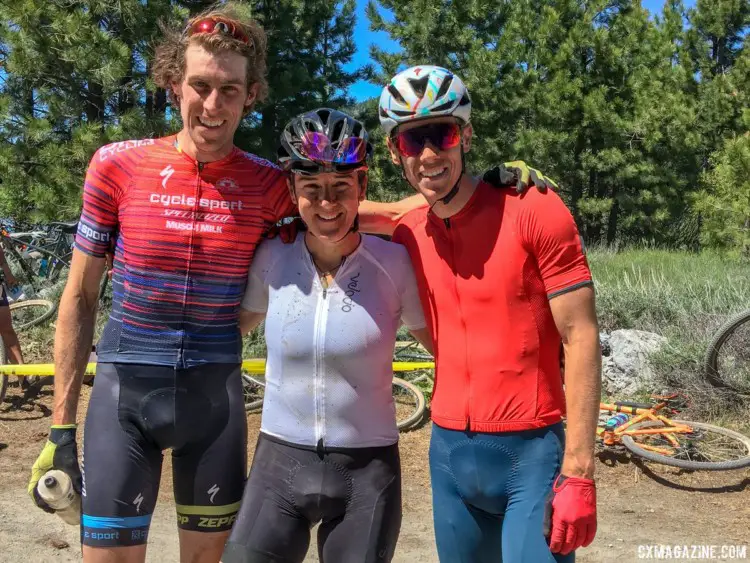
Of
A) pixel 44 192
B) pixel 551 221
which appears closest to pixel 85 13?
pixel 44 192

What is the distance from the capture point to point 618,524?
477 centimetres

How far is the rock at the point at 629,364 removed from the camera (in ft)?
23.3

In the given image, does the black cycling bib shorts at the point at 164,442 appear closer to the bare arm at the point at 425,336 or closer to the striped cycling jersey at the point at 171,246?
the striped cycling jersey at the point at 171,246

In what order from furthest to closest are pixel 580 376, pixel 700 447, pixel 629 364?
1. pixel 629 364
2. pixel 700 447
3. pixel 580 376

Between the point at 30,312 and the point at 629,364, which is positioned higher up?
the point at 30,312

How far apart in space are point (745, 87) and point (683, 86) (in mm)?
2082

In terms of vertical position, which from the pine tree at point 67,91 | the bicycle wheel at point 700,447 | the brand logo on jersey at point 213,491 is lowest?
the bicycle wheel at point 700,447

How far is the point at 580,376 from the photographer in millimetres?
2223

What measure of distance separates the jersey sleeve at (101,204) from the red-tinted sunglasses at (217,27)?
22.8 inches

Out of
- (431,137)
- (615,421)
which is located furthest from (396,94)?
(615,421)

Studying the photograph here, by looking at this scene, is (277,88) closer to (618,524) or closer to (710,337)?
(710,337)

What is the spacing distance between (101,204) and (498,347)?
1.55 m

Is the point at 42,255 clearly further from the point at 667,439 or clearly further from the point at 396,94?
the point at 396,94

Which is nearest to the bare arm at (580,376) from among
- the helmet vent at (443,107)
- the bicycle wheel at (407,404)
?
the helmet vent at (443,107)
